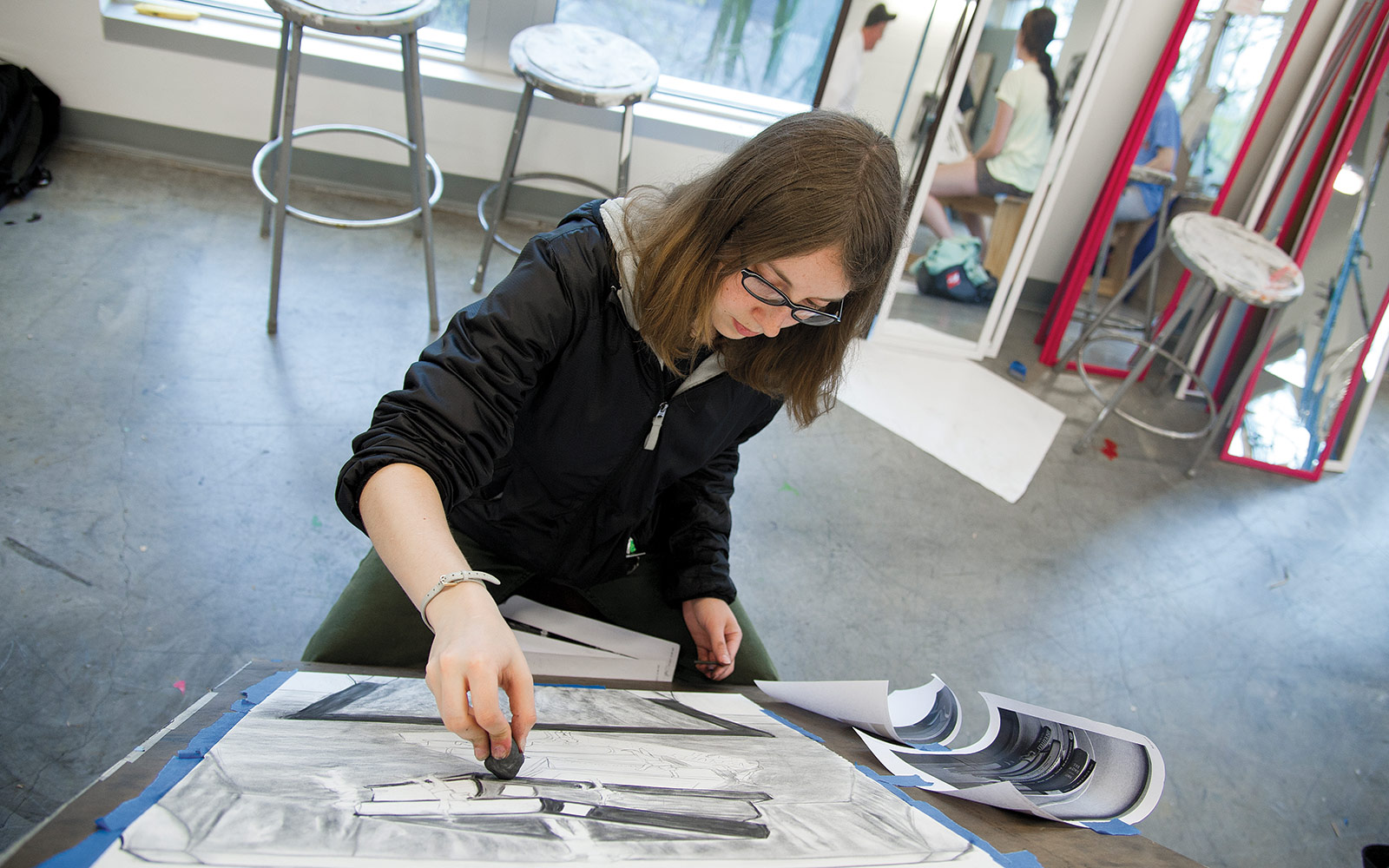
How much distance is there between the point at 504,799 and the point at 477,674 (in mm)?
105

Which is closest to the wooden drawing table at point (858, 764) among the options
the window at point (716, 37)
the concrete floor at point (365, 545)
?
the concrete floor at point (365, 545)

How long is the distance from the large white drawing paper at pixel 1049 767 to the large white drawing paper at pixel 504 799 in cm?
11

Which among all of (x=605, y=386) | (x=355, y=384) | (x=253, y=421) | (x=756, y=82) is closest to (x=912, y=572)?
(x=605, y=386)

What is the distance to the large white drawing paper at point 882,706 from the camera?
102 cm

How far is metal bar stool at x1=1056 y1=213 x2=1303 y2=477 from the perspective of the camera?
108 inches

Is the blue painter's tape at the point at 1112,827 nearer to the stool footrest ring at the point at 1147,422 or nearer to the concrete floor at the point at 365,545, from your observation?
the concrete floor at the point at 365,545

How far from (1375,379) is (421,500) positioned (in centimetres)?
362

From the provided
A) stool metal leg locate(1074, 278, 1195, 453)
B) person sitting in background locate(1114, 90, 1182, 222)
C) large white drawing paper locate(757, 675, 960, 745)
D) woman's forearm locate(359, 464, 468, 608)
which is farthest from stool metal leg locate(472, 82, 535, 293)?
person sitting in background locate(1114, 90, 1182, 222)

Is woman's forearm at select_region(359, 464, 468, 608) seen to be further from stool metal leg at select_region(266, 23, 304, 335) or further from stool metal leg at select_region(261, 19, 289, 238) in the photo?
stool metal leg at select_region(261, 19, 289, 238)

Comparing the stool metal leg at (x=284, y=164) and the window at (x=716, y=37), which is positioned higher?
the window at (x=716, y=37)

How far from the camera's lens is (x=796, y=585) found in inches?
90.7

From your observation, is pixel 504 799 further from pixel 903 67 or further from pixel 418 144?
pixel 903 67

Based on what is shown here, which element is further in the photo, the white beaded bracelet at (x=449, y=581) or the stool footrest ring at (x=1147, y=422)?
the stool footrest ring at (x=1147, y=422)

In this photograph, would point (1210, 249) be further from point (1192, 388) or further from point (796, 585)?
point (796, 585)
